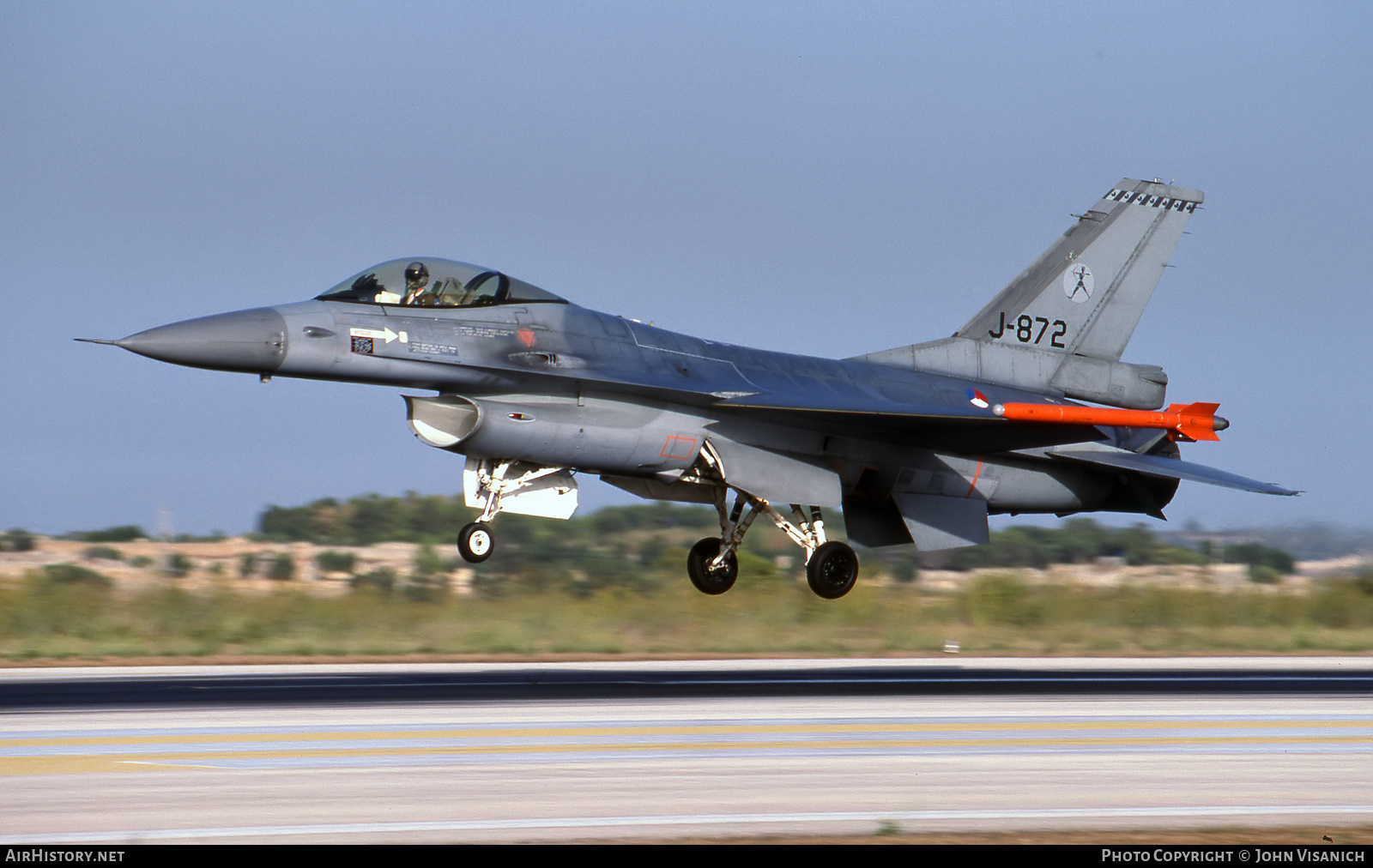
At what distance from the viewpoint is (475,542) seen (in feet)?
49.9

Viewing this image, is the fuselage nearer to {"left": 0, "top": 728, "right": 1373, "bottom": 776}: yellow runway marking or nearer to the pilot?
the pilot

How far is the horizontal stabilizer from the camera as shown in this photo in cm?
1845

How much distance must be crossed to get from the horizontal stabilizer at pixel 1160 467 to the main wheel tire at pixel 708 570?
4.54 meters

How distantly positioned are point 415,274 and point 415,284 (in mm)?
102

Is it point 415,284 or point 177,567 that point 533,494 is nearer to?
point 415,284

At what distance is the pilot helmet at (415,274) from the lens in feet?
49.0

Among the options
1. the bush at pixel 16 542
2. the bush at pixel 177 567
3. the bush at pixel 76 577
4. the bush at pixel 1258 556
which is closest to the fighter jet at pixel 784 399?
the bush at pixel 1258 556

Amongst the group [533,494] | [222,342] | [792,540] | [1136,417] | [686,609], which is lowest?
[686,609]

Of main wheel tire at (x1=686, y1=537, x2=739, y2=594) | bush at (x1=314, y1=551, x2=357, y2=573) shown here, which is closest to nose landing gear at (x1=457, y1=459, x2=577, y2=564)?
main wheel tire at (x1=686, y1=537, x2=739, y2=594)

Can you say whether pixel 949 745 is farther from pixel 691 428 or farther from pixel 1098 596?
pixel 1098 596

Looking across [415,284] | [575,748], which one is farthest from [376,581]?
[575,748]

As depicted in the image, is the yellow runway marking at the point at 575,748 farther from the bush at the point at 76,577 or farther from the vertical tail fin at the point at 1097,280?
the bush at the point at 76,577

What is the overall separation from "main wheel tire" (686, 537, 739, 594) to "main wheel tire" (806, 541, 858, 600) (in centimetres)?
125

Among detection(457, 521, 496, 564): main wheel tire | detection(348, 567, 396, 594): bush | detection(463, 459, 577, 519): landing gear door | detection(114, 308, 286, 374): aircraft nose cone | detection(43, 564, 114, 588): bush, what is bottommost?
detection(348, 567, 396, 594): bush
